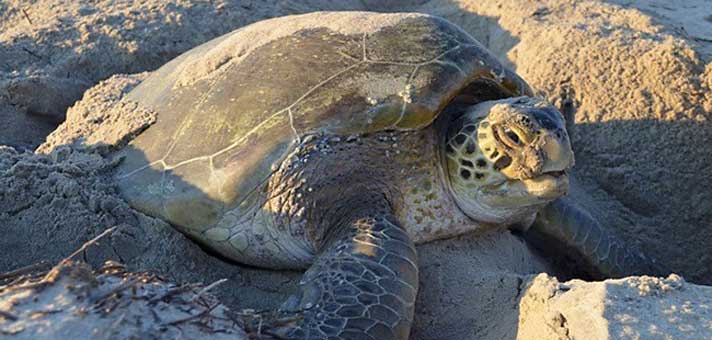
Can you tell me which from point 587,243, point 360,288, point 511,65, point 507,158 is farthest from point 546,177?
point 511,65

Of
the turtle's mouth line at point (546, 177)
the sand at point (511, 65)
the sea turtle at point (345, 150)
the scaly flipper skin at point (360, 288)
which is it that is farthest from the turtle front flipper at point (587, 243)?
the scaly flipper skin at point (360, 288)

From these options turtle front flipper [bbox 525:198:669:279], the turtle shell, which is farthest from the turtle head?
turtle front flipper [bbox 525:198:669:279]

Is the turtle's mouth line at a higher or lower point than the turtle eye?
lower

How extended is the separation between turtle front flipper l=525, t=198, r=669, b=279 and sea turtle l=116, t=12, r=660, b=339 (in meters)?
0.25

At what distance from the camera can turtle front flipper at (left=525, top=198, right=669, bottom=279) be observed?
2623 mm

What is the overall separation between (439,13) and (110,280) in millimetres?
3729

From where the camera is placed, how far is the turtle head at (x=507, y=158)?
213cm

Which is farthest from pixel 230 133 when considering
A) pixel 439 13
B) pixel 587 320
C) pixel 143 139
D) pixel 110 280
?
pixel 439 13

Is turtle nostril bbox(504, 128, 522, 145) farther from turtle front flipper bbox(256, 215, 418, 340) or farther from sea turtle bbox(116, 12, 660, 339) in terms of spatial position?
turtle front flipper bbox(256, 215, 418, 340)

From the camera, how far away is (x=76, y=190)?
2.25 meters

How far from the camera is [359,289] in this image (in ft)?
5.81

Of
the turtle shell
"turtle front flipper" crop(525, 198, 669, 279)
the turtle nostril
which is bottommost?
"turtle front flipper" crop(525, 198, 669, 279)

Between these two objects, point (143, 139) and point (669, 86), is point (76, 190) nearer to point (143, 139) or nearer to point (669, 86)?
point (143, 139)

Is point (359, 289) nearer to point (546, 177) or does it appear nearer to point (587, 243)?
point (546, 177)
